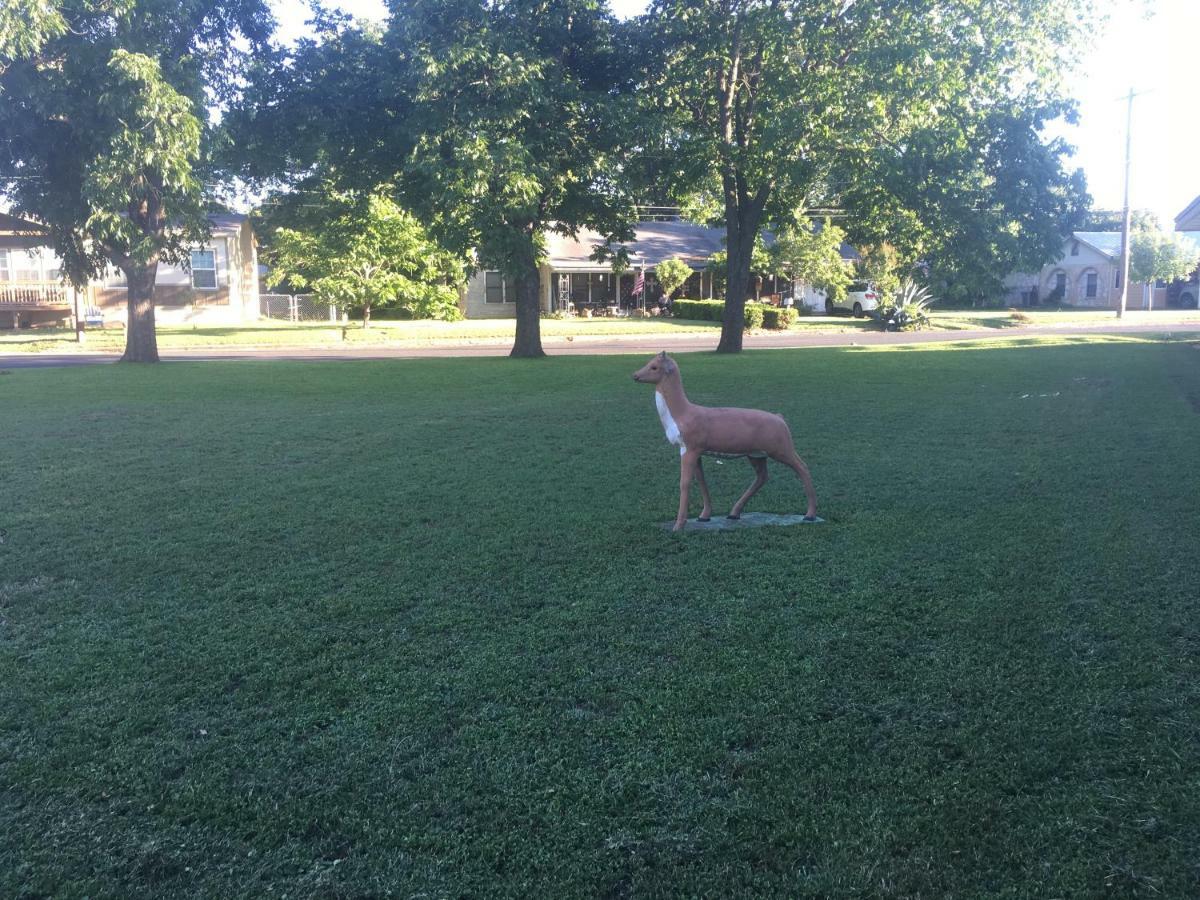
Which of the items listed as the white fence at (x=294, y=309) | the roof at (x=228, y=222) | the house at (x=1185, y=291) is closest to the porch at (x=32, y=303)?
the roof at (x=228, y=222)

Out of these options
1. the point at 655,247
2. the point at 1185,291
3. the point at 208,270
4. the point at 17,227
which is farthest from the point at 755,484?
the point at 1185,291

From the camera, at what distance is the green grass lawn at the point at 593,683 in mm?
2789

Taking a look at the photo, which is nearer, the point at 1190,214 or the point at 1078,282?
the point at 1190,214

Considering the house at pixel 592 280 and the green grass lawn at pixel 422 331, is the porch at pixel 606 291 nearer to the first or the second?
the house at pixel 592 280

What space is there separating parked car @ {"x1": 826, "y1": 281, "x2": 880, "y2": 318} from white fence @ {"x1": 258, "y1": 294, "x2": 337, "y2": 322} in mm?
23130

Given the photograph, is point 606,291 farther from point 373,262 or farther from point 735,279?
point 735,279

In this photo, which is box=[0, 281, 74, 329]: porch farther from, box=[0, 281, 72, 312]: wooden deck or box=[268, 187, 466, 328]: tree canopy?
box=[268, 187, 466, 328]: tree canopy

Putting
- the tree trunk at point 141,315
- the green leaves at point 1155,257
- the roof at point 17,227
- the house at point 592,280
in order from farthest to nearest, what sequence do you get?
the green leaves at point 1155,257 → the house at point 592,280 → the roof at point 17,227 → the tree trunk at point 141,315

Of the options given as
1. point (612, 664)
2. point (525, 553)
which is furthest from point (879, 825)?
point (525, 553)

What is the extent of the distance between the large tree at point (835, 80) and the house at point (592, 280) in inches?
848

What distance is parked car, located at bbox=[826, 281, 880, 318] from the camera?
4341cm

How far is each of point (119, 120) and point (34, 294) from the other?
75.2ft

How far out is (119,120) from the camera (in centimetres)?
1752

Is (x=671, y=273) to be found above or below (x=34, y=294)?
above
